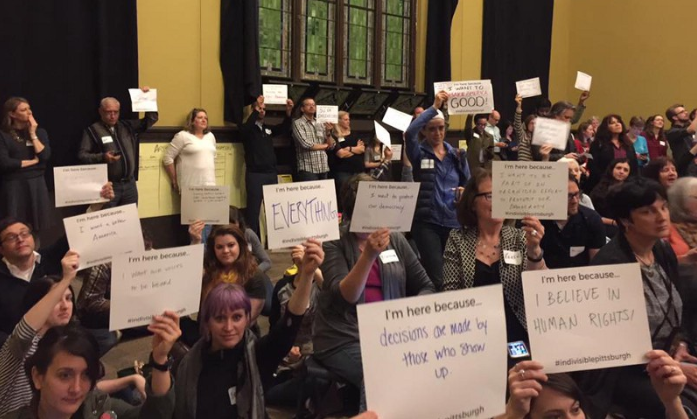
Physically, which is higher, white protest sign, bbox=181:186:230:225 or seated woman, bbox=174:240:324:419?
white protest sign, bbox=181:186:230:225

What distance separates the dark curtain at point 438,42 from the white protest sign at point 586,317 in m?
8.42

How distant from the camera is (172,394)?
225cm

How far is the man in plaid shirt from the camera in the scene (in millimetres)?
7840

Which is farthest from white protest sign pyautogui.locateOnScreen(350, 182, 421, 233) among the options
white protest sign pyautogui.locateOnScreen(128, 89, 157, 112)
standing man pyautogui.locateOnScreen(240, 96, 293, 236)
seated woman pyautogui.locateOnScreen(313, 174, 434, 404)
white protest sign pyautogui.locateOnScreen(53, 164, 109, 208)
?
standing man pyautogui.locateOnScreen(240, 96, 293, 236)

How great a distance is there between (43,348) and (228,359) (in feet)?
2.10

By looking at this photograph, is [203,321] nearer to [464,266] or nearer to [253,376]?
[253,376]

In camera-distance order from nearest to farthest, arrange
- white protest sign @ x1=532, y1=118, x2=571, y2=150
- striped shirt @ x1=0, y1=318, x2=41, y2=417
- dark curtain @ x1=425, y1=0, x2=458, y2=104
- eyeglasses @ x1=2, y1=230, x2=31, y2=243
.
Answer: striped shirt @ x1=0, y1=318, x2=41, y2=417
eyeglasses @ x1=2, y1=230, x2=31, y2=243
white protest sign @ x1=532, y1=118, x2=571, y2=150
dark curtain @ x1=425, y1=0, x2=458, y2=104

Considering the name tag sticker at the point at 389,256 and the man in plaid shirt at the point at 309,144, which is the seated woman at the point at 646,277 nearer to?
the name tag sticker at the point at 389,256

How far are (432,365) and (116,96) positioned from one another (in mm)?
5710

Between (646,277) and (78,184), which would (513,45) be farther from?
(646,277)

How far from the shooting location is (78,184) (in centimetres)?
450

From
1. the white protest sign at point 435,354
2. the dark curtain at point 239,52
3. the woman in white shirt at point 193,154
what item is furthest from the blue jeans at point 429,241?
the dark curtain at point 239,52

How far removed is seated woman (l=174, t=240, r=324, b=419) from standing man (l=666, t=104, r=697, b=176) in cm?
423

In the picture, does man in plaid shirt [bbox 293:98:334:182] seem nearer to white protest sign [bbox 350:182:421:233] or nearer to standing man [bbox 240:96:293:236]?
standing man [bbox 240:96:293:236]
